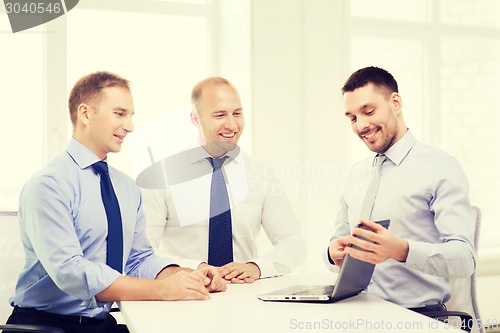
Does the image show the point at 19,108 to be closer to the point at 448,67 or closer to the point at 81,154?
the point at 81,154

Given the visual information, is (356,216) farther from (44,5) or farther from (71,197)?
(44,5)

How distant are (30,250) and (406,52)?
3.00 m

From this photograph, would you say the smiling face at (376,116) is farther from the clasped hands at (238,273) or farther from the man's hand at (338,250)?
the clasped hands at (238,273)

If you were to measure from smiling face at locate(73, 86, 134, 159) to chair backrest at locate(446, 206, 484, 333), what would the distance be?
1.30m

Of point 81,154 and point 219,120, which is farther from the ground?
point 219,120

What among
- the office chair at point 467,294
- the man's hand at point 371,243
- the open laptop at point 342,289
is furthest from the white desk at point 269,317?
the office chair at point 467,294

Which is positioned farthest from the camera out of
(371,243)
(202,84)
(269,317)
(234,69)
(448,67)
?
(448,67)

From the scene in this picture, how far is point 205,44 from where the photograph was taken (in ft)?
12.6

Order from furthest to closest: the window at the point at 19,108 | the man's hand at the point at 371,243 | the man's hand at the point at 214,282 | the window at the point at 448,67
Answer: the window at the point at 448,67, the window at the point at 19,108, the man's hand at the point at 214,282, the man's hand at the point at 371,243

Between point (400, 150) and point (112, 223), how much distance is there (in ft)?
3.68

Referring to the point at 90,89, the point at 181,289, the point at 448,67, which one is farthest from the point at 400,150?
the point at 448,67

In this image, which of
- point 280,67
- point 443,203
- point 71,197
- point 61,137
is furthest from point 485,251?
point 71,197

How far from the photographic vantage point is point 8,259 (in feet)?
7.45

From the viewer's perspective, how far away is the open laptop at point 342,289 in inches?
69.8
